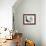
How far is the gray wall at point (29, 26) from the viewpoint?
5008mm

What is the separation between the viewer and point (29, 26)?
502 centimetres

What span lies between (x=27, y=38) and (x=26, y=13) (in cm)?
100

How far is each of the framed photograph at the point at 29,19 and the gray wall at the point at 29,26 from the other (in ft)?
0.40

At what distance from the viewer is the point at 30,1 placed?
503 cm

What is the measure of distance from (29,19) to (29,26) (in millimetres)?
284

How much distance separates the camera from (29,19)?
16.3 feet

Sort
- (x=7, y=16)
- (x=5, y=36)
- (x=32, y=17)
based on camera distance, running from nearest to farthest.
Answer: (x=5, y=36), (x=7, y=16), (x=32, y=17)

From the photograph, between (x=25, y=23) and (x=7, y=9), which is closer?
(x=7, y=9)

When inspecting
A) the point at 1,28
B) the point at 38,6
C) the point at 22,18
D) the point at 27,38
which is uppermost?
the point at 38,6

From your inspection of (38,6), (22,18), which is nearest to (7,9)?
(22,18)

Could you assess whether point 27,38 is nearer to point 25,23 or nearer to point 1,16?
point 25,23

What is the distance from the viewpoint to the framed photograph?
498 centimetres

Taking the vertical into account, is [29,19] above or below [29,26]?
above

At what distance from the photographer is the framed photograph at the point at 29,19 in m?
4.98
